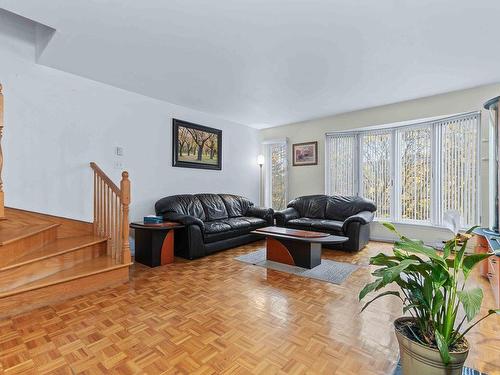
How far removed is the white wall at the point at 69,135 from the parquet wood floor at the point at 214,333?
1.53 meters

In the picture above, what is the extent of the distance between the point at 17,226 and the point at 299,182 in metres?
4.88

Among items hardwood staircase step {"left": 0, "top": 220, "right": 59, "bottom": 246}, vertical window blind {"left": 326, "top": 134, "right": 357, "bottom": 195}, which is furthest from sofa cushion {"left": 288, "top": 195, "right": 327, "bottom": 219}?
hardwood staircase step {"left": 0, "top": 220, "right": 59, "bottom": 246}

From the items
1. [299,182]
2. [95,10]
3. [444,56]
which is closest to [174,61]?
[95,10]

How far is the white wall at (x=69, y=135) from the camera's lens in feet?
9.68

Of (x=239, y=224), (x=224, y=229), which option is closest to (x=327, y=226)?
(x=239, y=224)

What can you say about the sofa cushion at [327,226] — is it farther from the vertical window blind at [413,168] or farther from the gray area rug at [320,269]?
the vertical window blind at [413,168]

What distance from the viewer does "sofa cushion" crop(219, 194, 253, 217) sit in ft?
16.7

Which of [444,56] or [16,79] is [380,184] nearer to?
[444,56]

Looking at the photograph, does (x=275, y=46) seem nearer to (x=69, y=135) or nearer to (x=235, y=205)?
(x=69, y=135)

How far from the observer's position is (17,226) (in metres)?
2.88

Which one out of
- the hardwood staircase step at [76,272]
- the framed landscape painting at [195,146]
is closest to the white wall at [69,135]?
the framed landscape painting at [195,146]

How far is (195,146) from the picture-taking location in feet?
16.4

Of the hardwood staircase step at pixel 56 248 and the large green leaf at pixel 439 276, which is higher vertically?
the large green leaf at pixel 439 276

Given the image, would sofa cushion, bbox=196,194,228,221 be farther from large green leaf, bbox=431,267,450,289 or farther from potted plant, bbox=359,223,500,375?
large green leaf, bbox=431,267,450,289
